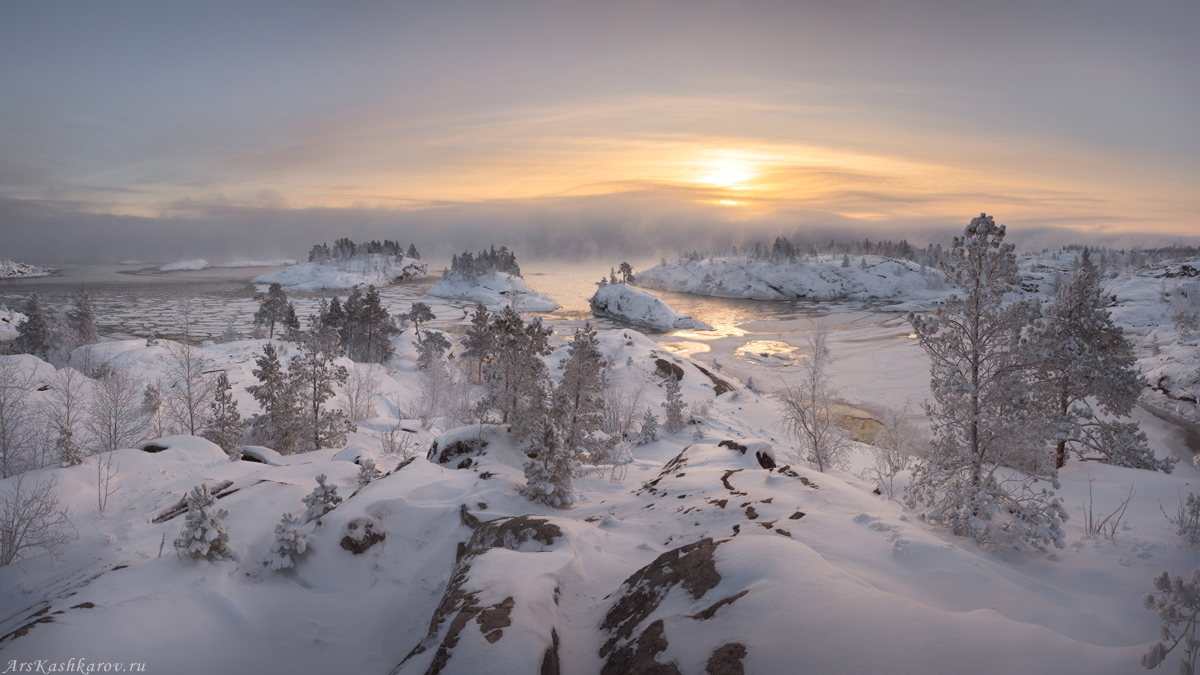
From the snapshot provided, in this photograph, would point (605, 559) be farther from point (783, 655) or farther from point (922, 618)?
point (922, 618)

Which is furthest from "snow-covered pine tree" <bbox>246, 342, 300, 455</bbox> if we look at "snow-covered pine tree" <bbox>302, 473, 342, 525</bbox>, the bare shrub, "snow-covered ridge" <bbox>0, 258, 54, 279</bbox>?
"snow-covered ridge" <bbox>0, 258, 54, 279</bbox>

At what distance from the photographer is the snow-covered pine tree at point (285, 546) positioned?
8289 millimetres

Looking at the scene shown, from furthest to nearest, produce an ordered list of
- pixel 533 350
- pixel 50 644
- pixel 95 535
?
pixel 533 350, pixel 95 535, pixel 50 644

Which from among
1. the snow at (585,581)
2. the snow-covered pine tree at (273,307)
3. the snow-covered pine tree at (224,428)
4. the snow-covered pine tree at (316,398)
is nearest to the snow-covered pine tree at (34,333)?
the snow-covered pine tree at (273,307)

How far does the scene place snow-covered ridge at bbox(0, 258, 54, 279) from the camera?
427ft

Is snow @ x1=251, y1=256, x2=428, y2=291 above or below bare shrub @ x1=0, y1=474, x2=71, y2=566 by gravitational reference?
above

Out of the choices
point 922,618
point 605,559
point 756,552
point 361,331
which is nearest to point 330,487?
point 605,559

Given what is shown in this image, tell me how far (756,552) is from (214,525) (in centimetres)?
870

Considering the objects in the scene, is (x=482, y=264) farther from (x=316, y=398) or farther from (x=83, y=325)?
(x=316, y=398)

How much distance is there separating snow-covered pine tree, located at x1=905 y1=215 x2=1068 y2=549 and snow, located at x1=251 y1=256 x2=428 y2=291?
164 metres

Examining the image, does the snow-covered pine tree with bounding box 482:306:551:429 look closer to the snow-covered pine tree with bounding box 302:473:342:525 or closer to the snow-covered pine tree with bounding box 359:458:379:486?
the snow-covered pine tree with bounding box 359:458:379:486

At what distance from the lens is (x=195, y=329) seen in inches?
2904

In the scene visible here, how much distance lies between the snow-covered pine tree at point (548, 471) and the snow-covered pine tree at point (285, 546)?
4900 millimetres

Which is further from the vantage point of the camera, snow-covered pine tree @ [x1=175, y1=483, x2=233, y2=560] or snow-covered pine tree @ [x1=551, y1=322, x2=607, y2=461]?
snow-covered pine tree @ [x1=551, y1=322, x2=607, y2=461]
